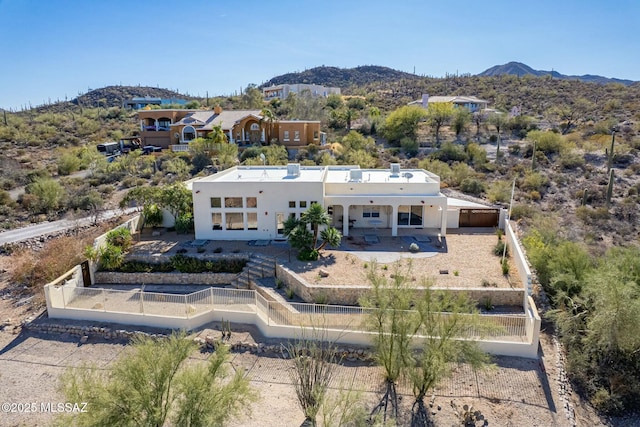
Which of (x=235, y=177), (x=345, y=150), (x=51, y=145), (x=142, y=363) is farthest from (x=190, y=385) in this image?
(x=51, y=145)

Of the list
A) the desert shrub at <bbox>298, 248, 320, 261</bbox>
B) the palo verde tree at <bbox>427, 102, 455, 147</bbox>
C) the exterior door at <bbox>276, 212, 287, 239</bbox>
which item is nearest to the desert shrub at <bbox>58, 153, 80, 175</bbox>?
the exterior door at <bbox>276, 212, 287, 239</bbox>

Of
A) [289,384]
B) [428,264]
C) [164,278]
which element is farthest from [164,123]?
[289,384]

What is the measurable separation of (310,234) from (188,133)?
1548 inches

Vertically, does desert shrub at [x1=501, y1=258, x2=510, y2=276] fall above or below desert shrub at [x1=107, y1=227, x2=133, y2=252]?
below

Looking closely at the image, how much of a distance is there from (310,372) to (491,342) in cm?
739

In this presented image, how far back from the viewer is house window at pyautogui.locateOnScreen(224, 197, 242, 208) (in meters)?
25.0

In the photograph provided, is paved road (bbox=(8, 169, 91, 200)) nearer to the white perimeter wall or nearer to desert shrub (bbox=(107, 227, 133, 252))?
desert shrub (bbox=(107, 227, 133, 252))

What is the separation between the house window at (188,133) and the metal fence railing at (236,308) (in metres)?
39.3

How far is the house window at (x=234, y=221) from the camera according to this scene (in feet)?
82.9

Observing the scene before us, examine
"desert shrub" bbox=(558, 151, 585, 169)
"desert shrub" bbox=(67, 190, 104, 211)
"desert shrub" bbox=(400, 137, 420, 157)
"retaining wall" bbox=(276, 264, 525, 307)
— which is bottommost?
"retaining wall" bbox=(276, 264, 525, 307)

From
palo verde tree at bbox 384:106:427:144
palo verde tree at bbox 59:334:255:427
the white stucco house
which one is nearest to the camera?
palo verde tree at bbox 59:334:255:427

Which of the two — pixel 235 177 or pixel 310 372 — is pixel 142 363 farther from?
pixel 235 177

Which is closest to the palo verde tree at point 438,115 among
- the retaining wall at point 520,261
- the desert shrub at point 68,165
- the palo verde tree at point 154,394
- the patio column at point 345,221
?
the patio column at point 345,221

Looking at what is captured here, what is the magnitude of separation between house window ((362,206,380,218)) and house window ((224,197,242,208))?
8.01m
